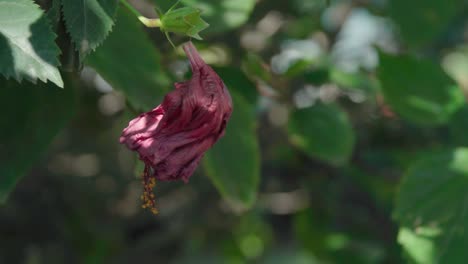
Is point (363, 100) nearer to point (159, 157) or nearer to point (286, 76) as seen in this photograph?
point (286, 76)

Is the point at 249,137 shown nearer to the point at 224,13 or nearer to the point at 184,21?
the point at 224,13

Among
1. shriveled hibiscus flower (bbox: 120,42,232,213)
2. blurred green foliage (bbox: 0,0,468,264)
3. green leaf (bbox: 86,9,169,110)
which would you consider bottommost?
blurred green foliage (bbox: 0,0,468,264)

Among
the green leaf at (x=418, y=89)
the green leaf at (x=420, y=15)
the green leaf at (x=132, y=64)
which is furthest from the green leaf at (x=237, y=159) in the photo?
the green leaf at (x=420, y=15)

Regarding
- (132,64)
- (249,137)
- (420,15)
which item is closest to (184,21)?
(132,64)

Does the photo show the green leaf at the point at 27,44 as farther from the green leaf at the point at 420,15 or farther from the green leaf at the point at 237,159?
the green leaf at the point at 420,15

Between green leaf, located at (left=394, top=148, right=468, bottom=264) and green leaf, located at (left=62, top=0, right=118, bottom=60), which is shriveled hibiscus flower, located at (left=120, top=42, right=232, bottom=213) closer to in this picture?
green leaf, located at (left=62, top=0, right=118, bottom=60)

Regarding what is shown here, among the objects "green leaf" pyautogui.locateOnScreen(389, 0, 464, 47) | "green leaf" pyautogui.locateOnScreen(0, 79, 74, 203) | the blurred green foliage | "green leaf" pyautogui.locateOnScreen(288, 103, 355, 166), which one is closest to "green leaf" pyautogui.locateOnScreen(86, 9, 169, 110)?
the blurred green foliage
